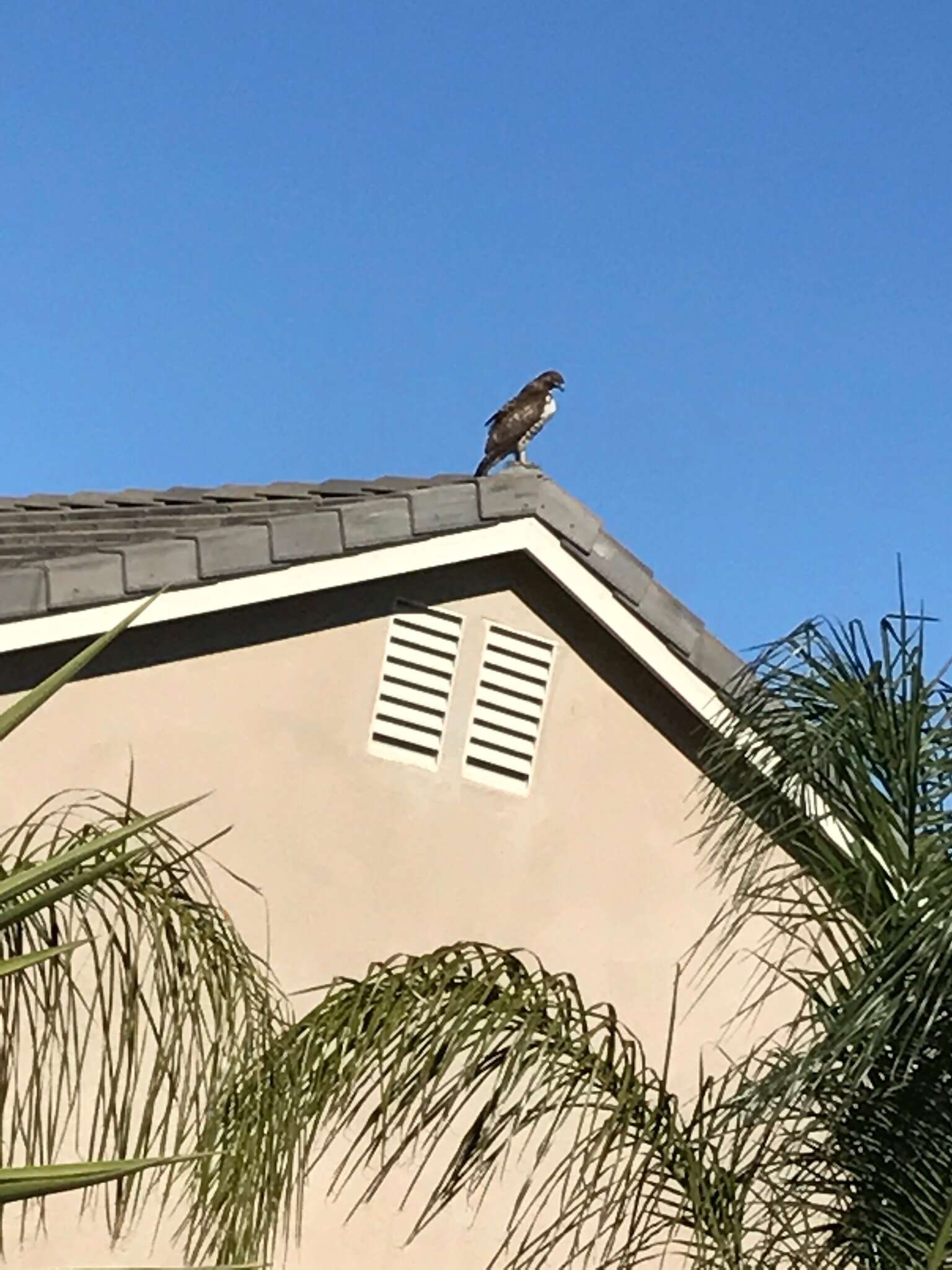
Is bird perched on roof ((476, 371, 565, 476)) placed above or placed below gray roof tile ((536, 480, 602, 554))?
above

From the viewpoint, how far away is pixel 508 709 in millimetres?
9219

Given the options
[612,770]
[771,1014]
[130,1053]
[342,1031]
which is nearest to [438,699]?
[612,770]

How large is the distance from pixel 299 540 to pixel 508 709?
1.41 metres

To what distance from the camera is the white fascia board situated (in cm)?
791

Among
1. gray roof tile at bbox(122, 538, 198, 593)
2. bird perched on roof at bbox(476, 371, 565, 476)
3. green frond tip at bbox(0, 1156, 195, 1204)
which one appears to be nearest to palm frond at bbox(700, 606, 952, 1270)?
green frond tip at bbox(0, 1156, 195, 1204)

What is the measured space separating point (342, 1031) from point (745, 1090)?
44.0 inches

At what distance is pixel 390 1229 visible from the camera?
8602mm

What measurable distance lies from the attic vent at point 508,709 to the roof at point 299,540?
535mm

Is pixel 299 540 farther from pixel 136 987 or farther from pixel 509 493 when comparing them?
pixel 136 987

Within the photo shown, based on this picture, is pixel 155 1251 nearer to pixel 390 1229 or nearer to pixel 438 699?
pixel 390 1229

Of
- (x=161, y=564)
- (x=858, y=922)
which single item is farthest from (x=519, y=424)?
(x=858, y=922)

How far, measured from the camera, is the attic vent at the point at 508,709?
916cm

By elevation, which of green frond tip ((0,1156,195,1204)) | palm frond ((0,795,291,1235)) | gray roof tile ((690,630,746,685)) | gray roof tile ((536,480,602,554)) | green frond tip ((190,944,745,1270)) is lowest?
green frond tip ((0,1156,195,1204))

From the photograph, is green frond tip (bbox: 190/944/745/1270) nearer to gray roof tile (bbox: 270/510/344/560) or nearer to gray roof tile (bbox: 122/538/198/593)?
gray roof tile (bbox: 122/538/198/593)
